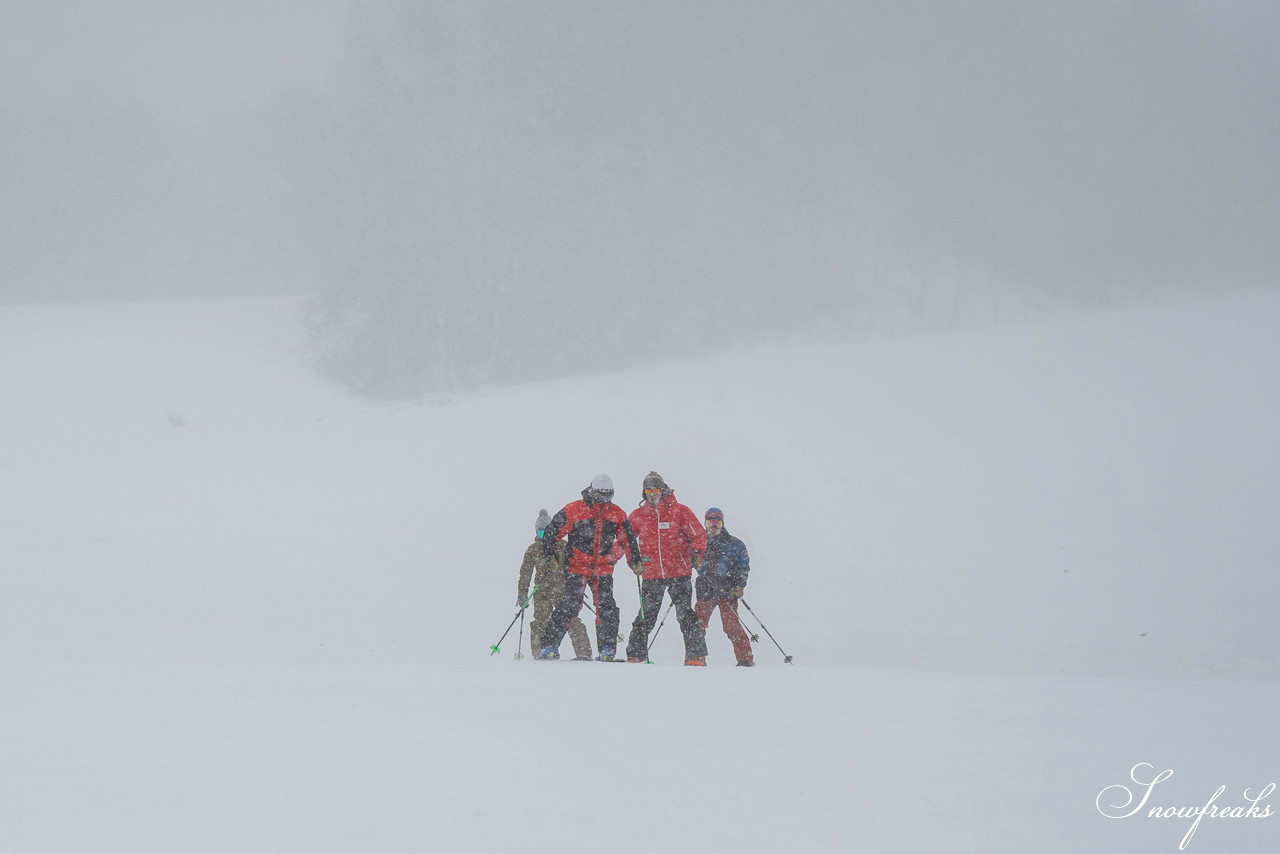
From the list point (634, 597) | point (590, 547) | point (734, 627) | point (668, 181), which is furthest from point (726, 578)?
point (668, 181)

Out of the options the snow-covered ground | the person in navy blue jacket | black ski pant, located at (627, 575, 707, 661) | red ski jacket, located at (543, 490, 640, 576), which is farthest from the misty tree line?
the person in navy blue jacket

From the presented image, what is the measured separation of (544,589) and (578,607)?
0.82 m

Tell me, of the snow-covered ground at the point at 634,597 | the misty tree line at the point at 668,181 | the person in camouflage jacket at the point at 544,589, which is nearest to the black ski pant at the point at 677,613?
the person in camouflage jacket at the point at 544,589

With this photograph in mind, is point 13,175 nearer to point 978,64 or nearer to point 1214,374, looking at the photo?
point 978,64

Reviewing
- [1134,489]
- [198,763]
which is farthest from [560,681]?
[1134,489]

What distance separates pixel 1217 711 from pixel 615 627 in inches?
214

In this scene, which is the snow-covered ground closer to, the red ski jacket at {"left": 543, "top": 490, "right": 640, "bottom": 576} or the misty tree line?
the red ski jacket at {"left": 543, "top": 490, "right": 640, "bottom": 576}

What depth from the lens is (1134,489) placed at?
18562 mm

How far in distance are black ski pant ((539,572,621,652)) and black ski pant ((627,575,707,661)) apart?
0.30 meters

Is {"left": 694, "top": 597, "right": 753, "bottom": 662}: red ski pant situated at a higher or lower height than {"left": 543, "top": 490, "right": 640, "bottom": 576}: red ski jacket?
lower

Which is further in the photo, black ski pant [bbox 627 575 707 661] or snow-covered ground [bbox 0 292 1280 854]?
black ski pant [bbox 627 575 707 661]

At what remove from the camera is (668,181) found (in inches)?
1497

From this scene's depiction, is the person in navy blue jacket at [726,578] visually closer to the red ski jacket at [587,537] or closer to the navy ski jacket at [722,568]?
the navy ski jacket at [722,568]

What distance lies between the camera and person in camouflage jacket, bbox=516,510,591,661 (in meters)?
10.0
